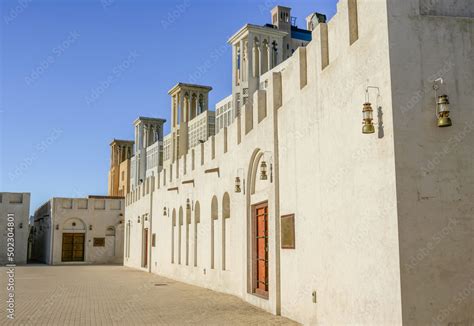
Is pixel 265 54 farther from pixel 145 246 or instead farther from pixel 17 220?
pixel 17 220

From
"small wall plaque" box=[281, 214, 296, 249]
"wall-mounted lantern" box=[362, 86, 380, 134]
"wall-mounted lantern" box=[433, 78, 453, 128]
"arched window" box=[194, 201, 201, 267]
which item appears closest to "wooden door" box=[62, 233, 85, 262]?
"arched window" box=[194, 201, 201, 267]

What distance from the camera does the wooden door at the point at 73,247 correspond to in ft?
137

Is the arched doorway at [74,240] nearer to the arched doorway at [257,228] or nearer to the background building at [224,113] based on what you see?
the background building at [224,113]

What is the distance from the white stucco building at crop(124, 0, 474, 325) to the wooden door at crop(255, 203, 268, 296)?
9 cm

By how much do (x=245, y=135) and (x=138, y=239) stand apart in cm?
2013

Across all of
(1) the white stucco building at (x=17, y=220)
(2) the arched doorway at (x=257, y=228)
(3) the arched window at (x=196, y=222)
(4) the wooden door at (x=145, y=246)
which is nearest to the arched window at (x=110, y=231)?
(1) the white stucco building at (x=17, y=220)

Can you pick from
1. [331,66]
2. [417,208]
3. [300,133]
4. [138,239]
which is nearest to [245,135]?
[300,133]

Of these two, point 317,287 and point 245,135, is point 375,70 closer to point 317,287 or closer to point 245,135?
point 317,287

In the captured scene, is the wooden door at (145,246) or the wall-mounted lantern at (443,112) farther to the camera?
the wooden door at (145,246)

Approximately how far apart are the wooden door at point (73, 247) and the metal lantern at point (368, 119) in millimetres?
38860

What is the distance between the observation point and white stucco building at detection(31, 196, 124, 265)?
137 feet

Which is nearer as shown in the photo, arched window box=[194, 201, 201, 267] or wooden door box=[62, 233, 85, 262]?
arched window box=[194, 201, 201, 267]

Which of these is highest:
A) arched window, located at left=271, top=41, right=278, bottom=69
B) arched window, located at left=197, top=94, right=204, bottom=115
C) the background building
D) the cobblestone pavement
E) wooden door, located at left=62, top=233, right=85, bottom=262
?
arched window, located at left=271, top=41, right=278, bottom=69

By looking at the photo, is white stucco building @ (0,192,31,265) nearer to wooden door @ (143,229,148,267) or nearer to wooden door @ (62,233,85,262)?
wooden door @ (62,233,85,262)
